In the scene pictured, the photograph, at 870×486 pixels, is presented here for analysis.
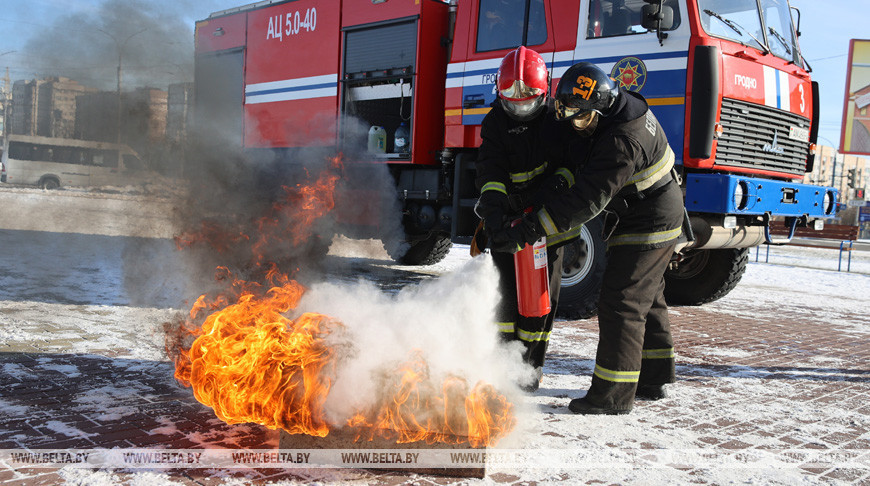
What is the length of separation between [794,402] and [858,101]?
1028 inches

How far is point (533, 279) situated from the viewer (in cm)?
374

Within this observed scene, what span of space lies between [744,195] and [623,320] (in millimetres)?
2836

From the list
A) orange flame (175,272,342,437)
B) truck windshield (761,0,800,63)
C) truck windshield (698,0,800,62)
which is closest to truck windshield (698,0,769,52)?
truck windshield (698,0,800,62)

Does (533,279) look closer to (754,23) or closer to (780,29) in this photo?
(754,23)

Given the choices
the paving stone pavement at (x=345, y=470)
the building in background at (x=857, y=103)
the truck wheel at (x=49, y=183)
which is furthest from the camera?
the truck wheel at (x=49, y=183)

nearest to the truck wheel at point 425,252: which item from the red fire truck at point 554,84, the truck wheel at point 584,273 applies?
the red fire truck at point 554,84

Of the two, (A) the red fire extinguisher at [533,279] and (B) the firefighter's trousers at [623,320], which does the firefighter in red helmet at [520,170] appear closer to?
(A) the red fire extinguisher at [533,279]

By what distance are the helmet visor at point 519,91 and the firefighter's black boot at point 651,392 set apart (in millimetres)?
1844

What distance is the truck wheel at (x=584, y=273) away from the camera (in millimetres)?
6012

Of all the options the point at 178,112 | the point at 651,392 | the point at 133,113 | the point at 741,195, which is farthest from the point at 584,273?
the point at 178,112

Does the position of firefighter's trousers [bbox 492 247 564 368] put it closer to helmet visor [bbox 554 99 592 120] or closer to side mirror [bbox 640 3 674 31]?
helmet visor [bbox 554 99 592 120]

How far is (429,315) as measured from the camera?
11.2ft

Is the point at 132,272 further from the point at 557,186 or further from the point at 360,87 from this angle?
the point at 557,186

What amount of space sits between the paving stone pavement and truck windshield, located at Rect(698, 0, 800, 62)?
280cm
